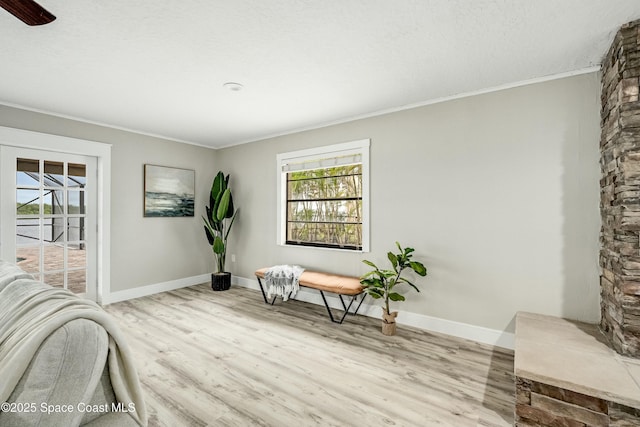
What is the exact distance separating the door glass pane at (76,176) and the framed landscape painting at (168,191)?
71 cm

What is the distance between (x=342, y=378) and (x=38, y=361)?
6.29 ft

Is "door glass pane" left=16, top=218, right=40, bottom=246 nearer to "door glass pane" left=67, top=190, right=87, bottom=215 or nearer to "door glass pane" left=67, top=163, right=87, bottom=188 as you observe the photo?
"door glass pane" left=67, top=190, right=87, bottom=215

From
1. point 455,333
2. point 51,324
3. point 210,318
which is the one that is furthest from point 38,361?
point 455,333

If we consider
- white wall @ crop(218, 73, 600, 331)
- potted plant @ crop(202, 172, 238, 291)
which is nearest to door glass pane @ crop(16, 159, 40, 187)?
potted plant @ crop(202, 172, 238, 291)

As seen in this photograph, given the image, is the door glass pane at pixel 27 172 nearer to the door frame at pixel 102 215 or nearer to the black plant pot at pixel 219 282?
the door frame at pixel 102 215

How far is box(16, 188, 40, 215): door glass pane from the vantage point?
3.34 m

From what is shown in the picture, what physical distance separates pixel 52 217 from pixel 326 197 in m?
3.34

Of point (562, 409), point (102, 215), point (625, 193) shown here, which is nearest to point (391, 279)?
point (562, 409)

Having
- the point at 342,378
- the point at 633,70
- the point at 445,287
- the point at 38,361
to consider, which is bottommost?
the point at 342,378

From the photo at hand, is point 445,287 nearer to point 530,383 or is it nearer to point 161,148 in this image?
point 530,383

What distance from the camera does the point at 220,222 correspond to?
475cm

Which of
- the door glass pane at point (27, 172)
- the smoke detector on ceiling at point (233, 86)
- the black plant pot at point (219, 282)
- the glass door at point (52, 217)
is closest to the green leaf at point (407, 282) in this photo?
the smoke detector on ceiling at point (233, 86)

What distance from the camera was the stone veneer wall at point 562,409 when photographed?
58.7 inches

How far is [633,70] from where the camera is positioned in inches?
72.1
